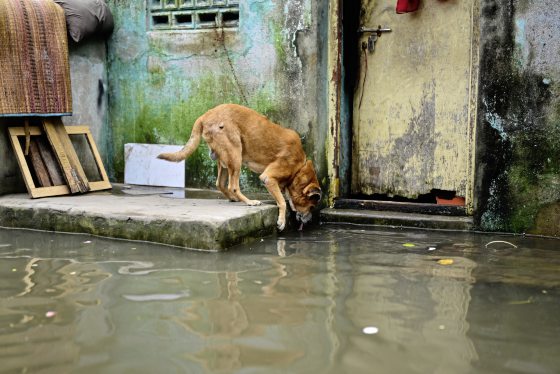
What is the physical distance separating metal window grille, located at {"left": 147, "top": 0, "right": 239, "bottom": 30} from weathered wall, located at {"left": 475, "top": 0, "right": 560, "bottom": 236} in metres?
2.66

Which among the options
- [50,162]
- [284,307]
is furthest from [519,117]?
[50,162]

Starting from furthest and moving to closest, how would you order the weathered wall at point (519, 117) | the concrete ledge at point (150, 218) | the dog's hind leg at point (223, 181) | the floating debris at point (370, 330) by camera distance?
1. the dog's hind leg at point (223, 181)
2. the weathered wall at point (519, 117)
3. the concrete ledge at point (150, 218)
4. the floating debris at point (370, 330)

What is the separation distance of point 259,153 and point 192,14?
1992 mm

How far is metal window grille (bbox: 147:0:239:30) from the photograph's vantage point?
7195 millimetres

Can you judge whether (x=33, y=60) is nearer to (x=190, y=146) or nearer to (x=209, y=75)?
(x=209, y=75)

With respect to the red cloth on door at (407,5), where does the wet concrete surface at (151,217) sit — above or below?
below

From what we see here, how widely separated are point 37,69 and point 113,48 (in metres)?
1.23

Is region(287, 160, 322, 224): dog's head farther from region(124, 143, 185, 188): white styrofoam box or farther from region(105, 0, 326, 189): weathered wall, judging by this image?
region(124, 143, 185, 188): white styrofoam box

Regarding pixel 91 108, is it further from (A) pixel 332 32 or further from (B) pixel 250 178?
(A) pixel 332 32

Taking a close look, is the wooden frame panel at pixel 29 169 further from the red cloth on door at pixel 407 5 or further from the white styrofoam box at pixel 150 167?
the red cloth on door at pixel 407 5

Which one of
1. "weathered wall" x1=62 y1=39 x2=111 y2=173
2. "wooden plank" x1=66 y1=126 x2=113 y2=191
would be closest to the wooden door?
"wooden plank" x1=66 y1=126 x2=113 y2=191

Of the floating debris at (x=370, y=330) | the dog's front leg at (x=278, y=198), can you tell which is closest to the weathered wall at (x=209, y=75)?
the dog's front leg at (x=278, y=198)

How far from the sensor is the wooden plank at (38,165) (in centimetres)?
692

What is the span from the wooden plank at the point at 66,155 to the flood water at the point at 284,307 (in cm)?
137
